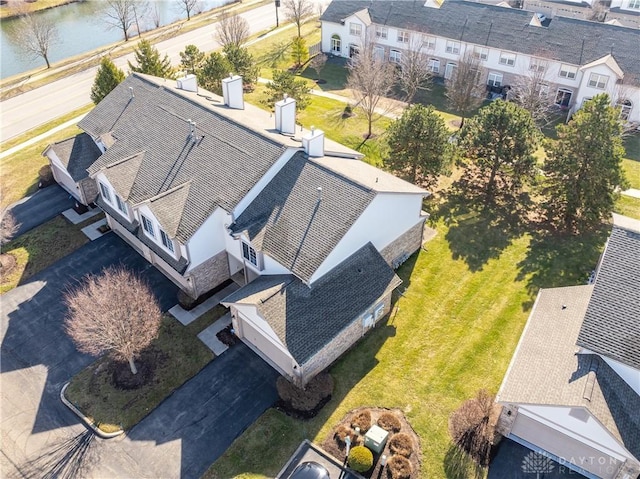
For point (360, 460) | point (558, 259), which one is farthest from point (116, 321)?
point (558, 259)

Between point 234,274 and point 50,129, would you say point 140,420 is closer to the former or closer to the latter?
point 234,274

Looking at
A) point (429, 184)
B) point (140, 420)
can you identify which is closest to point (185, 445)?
point (140, 420)

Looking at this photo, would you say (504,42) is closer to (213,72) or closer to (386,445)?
(213,72)

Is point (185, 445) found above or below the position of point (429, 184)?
below

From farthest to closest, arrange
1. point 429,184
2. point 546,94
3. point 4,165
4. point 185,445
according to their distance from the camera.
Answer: point 546,94 < point 4,165 < point 429,184 < point 185,445

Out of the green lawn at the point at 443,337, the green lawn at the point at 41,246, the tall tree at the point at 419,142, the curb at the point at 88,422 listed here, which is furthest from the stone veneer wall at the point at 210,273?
the tall tree at the point at 419,142

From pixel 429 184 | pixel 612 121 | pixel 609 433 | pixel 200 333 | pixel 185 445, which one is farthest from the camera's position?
pixel 429 184

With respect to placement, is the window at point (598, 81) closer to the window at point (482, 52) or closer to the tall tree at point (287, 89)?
the window at point (482, 52)
